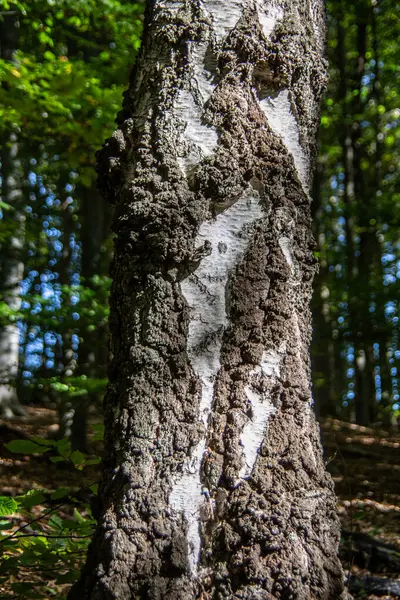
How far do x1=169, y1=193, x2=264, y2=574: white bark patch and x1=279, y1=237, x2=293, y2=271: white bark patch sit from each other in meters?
0.09

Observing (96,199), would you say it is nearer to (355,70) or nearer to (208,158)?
(208,158)

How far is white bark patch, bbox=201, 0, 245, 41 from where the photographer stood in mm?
1507

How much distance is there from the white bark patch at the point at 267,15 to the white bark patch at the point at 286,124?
185mm

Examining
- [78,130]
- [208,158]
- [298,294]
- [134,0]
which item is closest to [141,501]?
[298,294]

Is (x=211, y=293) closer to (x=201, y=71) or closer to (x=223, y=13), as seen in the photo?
(x=201, y=71)

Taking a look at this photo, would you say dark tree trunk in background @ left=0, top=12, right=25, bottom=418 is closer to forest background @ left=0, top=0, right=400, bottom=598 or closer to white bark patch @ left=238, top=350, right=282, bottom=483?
forest background @ left=0, top=0, right=400, bottom=598

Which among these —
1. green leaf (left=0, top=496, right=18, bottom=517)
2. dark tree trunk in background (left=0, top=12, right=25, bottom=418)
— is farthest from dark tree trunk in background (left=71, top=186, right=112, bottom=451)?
green leaf (left=0, top=496, right=18, bottom=517)

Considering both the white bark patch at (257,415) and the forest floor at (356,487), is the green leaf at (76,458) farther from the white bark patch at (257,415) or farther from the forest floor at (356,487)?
the white bark patch at (257,415)

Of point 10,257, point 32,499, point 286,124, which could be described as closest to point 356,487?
point 32,499

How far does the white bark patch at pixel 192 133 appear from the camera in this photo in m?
1.47

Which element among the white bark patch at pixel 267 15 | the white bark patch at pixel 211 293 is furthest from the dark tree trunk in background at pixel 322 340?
the white bark patch at pixel 211 293

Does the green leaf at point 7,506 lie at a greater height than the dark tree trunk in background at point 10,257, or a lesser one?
lesser

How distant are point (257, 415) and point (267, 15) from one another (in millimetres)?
1157

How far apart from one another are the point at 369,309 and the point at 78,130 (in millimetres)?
5406
